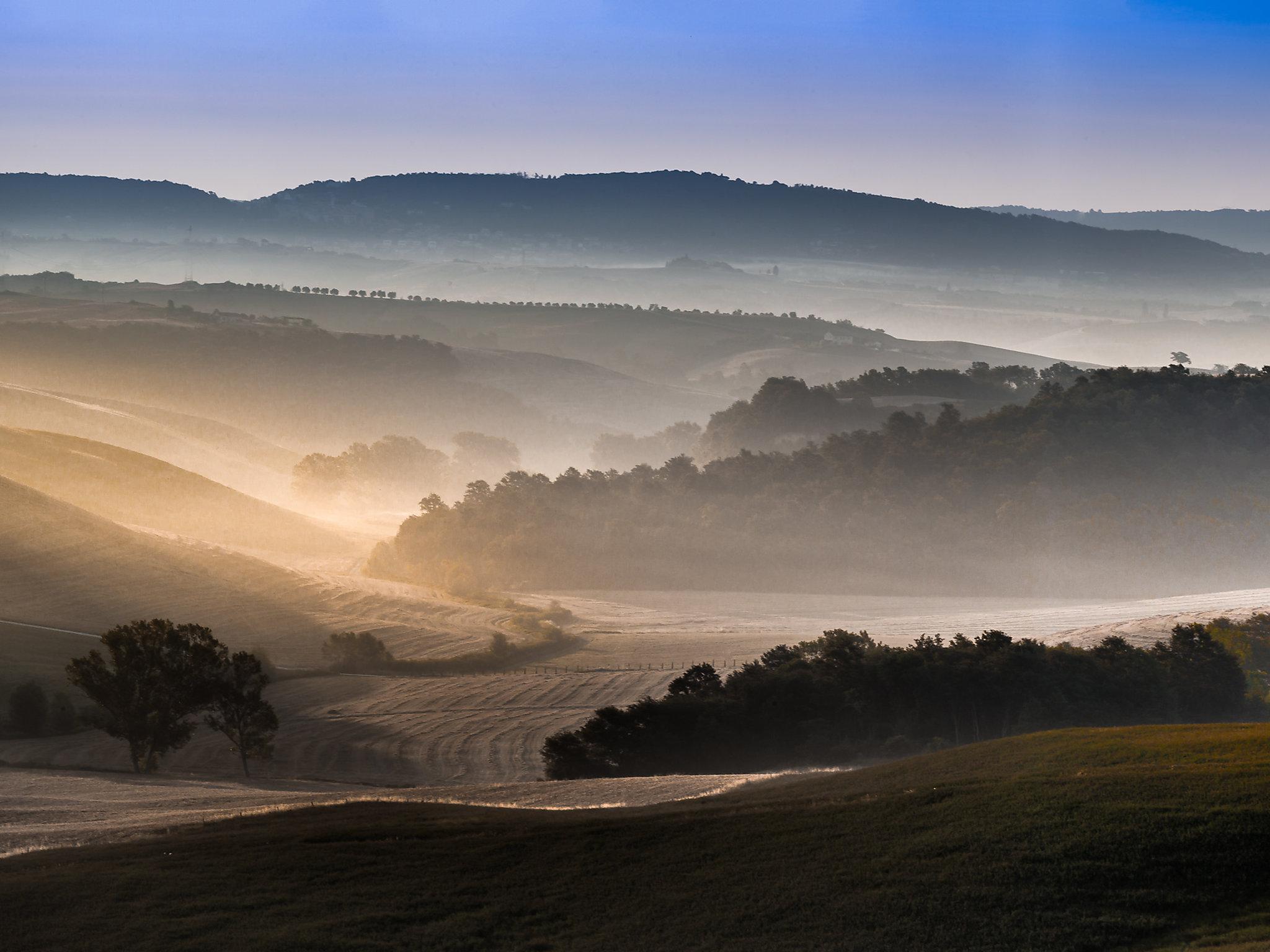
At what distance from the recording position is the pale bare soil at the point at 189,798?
25047 millimetres

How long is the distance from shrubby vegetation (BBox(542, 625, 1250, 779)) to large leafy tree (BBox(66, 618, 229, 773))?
12358mm

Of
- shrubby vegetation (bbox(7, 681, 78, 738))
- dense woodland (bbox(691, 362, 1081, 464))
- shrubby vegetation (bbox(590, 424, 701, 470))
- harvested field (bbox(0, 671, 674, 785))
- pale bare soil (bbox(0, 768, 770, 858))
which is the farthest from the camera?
shrubby vegetation (bbox(590, 424, 701, 470))

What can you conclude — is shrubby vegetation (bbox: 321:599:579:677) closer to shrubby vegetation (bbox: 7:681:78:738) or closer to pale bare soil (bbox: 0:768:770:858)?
shrubby vegetation (bbox: 7:681:78:738)

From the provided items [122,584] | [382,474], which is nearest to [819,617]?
[122,584]

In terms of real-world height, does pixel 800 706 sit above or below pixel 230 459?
below

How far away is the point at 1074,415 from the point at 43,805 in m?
89.9

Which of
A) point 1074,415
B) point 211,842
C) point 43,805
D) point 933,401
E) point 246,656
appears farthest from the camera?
point 933,401

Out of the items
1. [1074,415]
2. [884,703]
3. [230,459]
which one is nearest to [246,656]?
[884,703]

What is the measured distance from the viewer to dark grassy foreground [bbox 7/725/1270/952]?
16.0m

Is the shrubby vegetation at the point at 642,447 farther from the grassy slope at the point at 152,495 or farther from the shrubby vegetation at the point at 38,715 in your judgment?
the shrubby vegetation at the point at 38,715

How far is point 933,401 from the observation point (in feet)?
429

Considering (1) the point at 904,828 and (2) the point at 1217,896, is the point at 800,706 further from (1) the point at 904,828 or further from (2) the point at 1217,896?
(2) the point at 1217,896

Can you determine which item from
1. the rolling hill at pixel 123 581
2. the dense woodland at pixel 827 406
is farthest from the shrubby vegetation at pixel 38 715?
the dense woodland at pixel 827 406

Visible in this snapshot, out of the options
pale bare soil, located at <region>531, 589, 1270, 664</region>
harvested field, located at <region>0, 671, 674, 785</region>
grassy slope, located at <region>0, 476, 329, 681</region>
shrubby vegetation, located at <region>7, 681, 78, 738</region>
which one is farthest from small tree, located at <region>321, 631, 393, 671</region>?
shrubby vegetation, located at <region>7, 681, 78, 738</region>
